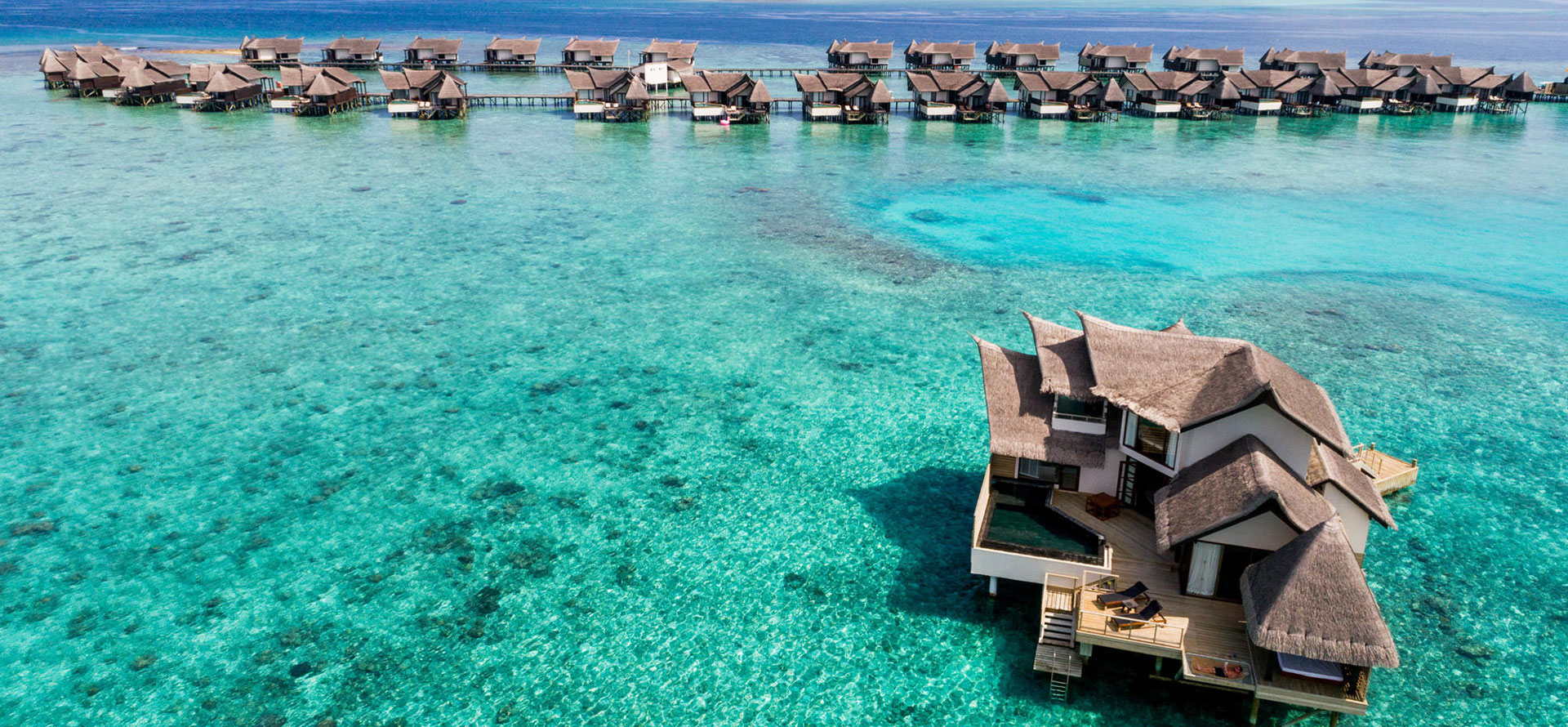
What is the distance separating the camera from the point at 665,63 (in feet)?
290

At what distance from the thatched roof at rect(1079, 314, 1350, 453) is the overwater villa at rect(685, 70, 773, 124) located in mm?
54859

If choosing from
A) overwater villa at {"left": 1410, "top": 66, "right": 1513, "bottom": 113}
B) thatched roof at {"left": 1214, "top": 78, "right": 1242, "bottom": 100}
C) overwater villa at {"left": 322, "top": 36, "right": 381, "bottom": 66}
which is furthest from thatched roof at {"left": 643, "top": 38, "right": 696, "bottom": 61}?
overwater villa at {"left": 1410, "top": 66, "right": 1513, "bottom": 113}

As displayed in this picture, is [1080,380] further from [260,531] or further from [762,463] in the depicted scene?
[260,531]

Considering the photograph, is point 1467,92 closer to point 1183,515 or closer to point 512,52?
point 1183,515

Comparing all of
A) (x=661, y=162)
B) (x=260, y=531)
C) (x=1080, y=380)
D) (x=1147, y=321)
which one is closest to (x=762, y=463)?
(x=1080, y=380)

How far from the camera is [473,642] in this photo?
16969 mm

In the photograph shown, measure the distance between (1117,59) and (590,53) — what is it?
54.5 m

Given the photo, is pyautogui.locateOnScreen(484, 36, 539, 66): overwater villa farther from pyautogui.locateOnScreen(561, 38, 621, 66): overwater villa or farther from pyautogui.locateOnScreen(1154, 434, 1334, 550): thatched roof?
pyautogui.locateOnScreen(1154, 434, 1334, 550): thatched roof

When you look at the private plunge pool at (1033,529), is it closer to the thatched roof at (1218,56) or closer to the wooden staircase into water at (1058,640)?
the wooden staircase into water at (1058,640)

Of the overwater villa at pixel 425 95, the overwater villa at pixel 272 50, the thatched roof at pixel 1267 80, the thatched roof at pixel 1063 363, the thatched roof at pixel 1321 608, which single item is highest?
the overwater villa at pixel 272 50

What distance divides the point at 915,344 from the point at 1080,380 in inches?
469

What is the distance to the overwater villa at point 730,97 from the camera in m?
69.8

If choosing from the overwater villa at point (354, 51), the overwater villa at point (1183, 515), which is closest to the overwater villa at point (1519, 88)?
the overwater villa at point (1183, 515)

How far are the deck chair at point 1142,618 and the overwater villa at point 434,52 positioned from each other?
96.0 m
